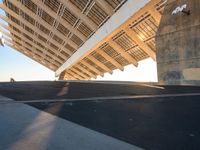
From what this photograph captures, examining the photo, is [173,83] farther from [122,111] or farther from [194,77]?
[122,111]

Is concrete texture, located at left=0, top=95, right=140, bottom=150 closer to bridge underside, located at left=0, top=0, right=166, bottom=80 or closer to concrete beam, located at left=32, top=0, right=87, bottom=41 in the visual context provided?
bridge underside, located at left=0, top=0, right=166, bottom=80

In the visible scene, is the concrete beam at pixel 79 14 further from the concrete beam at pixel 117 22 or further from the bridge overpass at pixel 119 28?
the concrete beam at pixel 117 22

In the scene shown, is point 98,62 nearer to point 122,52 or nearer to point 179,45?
point 122,52

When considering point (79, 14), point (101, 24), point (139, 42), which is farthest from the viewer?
point (139, 42)

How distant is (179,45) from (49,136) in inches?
339

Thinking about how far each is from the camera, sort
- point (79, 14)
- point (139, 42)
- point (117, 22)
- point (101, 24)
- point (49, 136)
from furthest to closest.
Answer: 1. point (139, 42)
2. point (101, 24)
3. point (79, 14)
4. point (117, 22)
5. point (49, 136)

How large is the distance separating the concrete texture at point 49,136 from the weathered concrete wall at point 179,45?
294 inches

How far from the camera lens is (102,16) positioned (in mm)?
18734

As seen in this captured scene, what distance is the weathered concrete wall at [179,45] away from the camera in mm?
9250

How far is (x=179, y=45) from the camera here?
9938 mm

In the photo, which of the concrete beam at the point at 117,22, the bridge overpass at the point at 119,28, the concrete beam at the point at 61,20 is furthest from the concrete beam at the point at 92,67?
the concrete beam at the point at 61,20

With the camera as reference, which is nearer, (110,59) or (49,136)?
(49,136)

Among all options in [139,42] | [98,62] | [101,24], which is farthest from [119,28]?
[98,62]

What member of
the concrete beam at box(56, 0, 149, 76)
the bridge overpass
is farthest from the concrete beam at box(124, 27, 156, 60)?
the concrete beam at box(56, 0, 149, 76)
